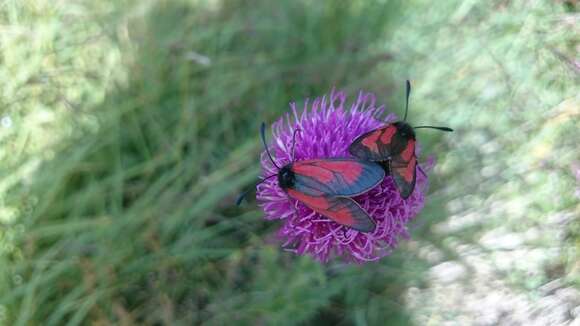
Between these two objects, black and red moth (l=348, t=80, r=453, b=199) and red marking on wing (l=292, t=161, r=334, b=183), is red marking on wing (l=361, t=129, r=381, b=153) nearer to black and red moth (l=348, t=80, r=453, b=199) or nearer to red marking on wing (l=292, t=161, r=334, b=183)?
black and red moth (l=348, t=80, r=453, b=199)

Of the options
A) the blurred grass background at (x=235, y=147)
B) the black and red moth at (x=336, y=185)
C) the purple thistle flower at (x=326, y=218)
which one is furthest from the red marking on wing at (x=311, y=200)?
the blurred grass background at (x=235, y=147)

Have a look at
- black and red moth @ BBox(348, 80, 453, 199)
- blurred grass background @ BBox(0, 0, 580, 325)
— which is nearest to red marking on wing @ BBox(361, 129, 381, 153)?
black and red moth @ BBox(348, 80, 453, 199)

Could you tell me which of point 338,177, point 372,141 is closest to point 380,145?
point 372,141

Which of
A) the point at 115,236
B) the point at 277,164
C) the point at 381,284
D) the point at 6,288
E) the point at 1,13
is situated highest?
the point at 1,13

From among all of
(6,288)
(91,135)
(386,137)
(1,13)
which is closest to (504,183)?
(386,137)

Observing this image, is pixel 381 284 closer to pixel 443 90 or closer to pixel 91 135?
pixel 443 90

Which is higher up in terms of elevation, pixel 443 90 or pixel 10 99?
pixel 10 99

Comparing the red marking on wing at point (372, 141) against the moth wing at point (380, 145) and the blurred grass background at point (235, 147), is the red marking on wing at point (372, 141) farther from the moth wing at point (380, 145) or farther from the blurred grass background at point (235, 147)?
the blurred grass background at point (235, 147)
